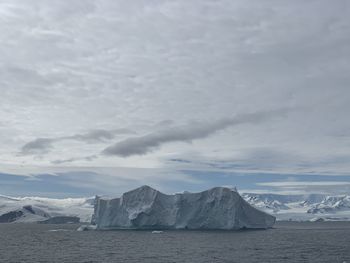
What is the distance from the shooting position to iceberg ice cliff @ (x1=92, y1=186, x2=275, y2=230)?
4469 inches

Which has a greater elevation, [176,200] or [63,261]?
[176,200]

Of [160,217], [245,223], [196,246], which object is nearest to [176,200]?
[160,217]

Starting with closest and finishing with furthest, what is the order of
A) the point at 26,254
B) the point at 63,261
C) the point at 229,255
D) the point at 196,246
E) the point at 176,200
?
the point at 63,261
the point at 229,255
the point at 26,254
the point at 196,246
the point at 176,200

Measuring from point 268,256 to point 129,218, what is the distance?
5969 centimetres

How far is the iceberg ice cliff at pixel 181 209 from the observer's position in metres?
114

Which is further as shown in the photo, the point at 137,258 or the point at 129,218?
the point at 129,218

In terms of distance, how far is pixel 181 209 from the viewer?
117125 mm

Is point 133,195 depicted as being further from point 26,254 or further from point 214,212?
point 26,254

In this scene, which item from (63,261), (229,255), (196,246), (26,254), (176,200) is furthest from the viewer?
(176,200)

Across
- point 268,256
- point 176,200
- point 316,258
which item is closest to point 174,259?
point 268,256

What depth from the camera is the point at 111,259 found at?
Result: 60281 millimetres

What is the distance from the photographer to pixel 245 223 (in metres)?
121

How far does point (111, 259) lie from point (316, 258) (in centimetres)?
2559

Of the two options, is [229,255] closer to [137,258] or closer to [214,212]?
[137,258]
